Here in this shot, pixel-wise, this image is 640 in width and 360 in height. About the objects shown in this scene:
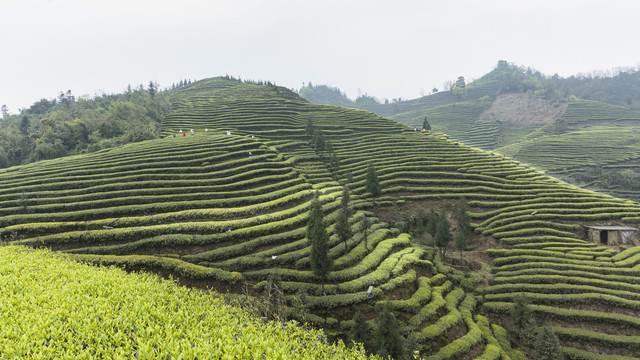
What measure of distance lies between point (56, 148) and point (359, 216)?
163 feet

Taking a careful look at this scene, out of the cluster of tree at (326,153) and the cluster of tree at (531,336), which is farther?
the cluster of tree at (326,153)

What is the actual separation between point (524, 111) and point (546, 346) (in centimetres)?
12808

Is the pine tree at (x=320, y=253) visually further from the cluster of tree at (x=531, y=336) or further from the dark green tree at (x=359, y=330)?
the cluster of tree at (x=531, y=336)

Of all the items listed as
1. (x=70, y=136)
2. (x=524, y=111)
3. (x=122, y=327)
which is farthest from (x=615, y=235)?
(x=524, y=111)

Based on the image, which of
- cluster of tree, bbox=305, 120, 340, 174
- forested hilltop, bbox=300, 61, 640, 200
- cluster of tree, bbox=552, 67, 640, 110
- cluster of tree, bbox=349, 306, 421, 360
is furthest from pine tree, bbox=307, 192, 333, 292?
cluster of tree, bbox=552, 67, 640, 110

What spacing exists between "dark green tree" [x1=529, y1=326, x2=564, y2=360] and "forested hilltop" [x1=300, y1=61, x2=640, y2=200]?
174ft

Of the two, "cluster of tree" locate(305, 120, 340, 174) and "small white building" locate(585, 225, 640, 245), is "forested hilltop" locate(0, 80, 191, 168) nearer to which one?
"cluster of tree" locate(305, 120, 340, 174)

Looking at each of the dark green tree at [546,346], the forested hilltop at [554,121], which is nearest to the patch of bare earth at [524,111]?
the forested hilltop at [554,121]

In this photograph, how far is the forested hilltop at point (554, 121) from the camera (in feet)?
184

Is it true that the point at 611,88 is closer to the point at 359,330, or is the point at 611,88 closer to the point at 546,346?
the point at 546,346

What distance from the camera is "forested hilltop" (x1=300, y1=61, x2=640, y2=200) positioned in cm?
5594

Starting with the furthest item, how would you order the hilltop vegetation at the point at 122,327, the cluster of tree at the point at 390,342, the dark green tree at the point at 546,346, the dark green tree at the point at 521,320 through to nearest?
1. the dark green tree at the point at 521,320
2. the dark green tree at the point at 546,346
3. the cluster of tree at the point at 390,342
4. the hilltop vegetation at the point at 122,327

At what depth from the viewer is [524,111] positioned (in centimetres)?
10994

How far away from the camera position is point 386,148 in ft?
161
